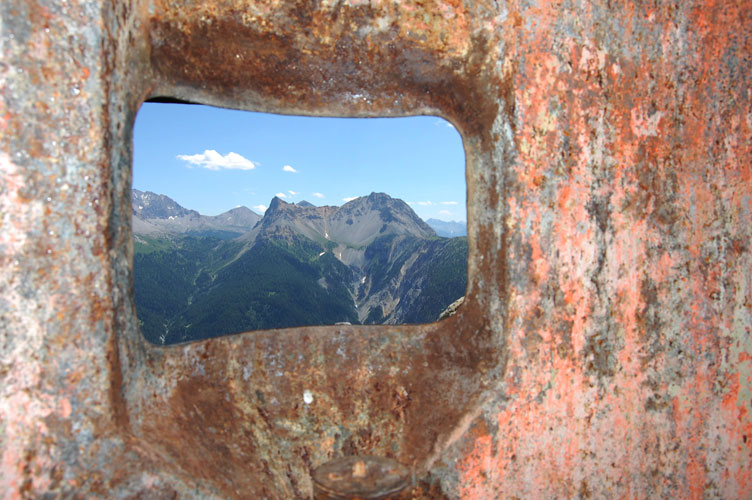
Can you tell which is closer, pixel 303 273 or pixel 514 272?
pixel 514 272

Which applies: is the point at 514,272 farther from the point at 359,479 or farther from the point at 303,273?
the point at 303,273

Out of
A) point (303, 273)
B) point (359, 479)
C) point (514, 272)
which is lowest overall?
point (303, 273)

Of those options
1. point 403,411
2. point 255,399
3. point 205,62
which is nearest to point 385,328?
point 403,411

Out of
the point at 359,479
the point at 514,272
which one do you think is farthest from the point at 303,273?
the point at 514,272

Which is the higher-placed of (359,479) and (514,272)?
(514,272)

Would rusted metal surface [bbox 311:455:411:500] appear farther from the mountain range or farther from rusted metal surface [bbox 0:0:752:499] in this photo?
the mountain range

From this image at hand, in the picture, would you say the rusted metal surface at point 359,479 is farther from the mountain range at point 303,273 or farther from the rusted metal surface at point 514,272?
the mountain range at point 303,273
